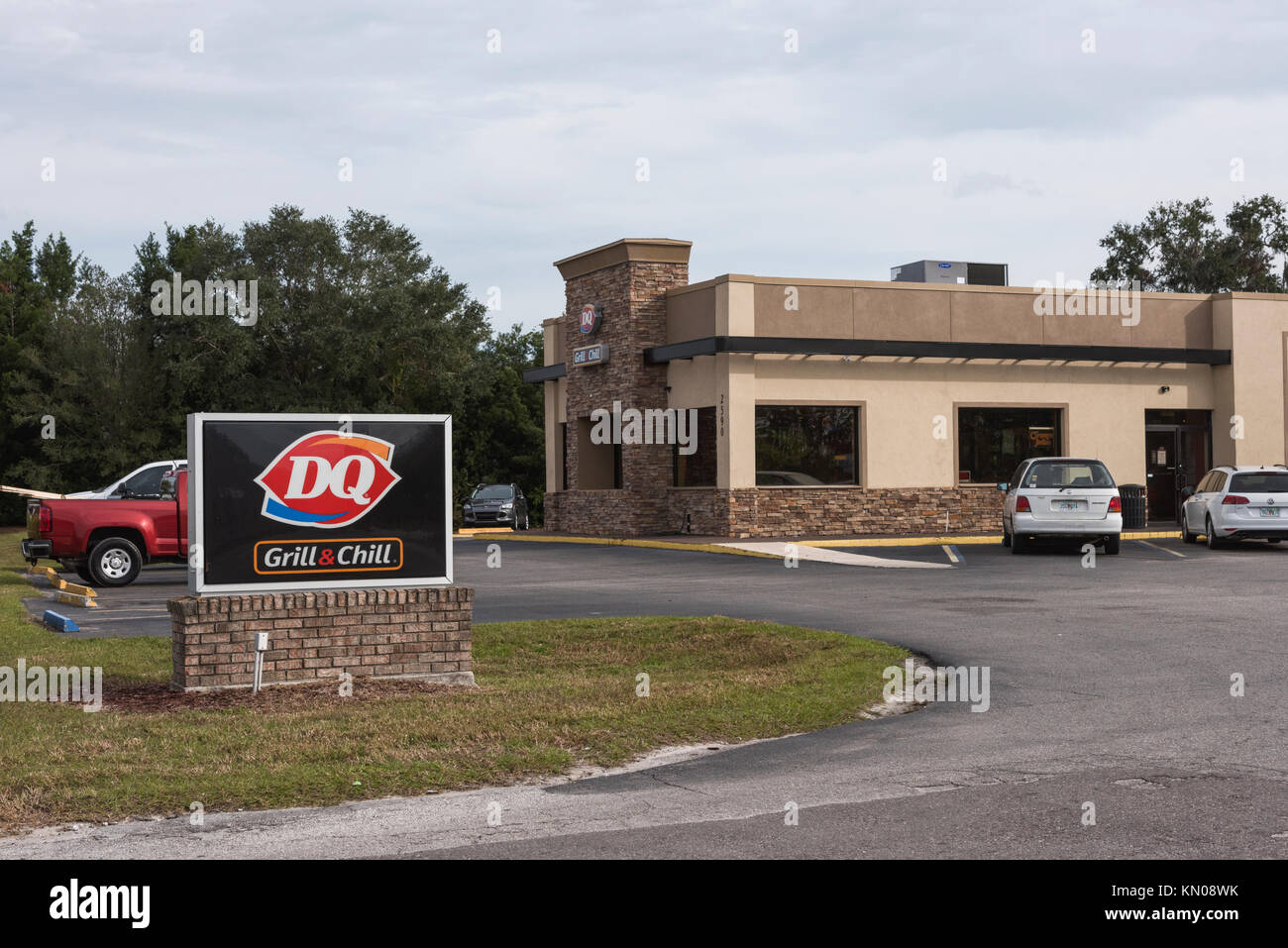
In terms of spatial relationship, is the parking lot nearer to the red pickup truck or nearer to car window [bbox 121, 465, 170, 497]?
the red pickup truck

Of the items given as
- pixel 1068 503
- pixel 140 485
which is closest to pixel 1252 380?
pixel 1068 503

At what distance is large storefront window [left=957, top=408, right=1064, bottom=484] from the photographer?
105ft

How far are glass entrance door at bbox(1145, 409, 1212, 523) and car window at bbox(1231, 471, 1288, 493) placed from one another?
27.6 feet

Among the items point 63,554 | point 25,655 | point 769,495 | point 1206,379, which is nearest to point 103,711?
point 25,655

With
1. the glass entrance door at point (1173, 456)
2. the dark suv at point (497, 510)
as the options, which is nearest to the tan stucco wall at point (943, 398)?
the glass entrance door at point (1173, 456)

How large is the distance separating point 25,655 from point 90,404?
150ft

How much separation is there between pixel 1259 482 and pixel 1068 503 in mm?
4062

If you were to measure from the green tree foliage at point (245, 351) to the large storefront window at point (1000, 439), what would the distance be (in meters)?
29.7

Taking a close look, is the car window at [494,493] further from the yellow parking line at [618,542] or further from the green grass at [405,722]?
the green grass at [405,722]

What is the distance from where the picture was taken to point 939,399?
104 ft

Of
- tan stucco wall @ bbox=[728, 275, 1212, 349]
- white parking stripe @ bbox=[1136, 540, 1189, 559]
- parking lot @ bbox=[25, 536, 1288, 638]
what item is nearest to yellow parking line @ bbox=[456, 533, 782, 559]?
parking lot @ bbox=[25, 536, 1288, 638]

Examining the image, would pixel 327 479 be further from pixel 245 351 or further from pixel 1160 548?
pixel 245 351

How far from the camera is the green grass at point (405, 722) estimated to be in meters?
7.57

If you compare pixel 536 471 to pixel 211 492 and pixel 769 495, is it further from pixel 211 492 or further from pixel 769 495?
pixel 211 492
